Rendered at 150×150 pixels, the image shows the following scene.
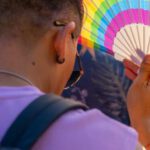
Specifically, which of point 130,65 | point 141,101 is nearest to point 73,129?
point 141,101

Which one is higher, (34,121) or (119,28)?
(34,121)

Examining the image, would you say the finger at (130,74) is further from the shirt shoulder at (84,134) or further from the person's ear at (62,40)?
the shirt shoulder at (84,134)

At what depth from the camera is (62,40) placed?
1.04 meters

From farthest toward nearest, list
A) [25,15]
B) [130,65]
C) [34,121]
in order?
[130,65] < [25,15] < [34,121]

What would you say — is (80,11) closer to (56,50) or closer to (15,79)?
(56,50)

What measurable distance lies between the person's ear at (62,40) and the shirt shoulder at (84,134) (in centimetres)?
18

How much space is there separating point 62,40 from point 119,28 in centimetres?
113

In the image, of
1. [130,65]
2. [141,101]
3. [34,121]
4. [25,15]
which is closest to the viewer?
[34,121]

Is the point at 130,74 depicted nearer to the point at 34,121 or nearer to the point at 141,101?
the point at 141,101

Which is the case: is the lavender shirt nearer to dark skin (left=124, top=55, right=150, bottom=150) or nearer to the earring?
the earring

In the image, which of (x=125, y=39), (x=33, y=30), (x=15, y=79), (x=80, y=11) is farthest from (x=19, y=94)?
(x=125, y=39)

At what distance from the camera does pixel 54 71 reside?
107cm

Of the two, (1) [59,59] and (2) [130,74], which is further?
(2) [130,74]

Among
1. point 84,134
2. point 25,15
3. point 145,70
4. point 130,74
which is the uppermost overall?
point 25,15
